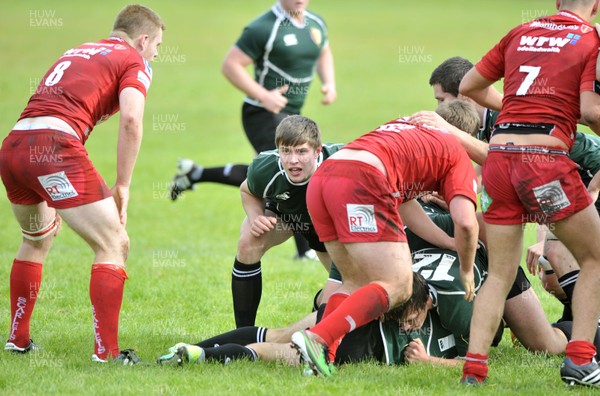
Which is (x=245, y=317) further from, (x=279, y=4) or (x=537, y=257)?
(x=279, y=4)

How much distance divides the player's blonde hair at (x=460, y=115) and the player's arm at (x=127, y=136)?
2.19 metres

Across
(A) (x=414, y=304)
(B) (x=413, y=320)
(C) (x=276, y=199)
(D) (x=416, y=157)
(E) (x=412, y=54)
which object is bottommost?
(E) (x=412, y=54)

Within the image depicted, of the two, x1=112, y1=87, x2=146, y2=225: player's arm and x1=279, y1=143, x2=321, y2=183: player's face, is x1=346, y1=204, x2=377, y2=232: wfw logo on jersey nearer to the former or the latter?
x1=279, y1=143, x2=321, y2=183: player's face

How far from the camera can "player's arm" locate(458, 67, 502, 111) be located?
19.3 ft

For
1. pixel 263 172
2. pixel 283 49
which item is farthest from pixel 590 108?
pixel 283 49

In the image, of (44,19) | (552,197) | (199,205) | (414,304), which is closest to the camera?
(552,197)

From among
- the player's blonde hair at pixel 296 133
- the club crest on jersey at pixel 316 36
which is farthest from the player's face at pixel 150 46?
the club crest on jersey at pixel 316 36

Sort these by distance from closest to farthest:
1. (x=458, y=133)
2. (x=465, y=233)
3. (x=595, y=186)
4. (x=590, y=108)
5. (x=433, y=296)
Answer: (x=590, y=108)
(x=465, y=233)
(x=595, y=186)
(x=433, y=296)
(x=458, y=133)

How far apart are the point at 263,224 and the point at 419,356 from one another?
147 centimetres

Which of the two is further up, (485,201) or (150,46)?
(150,46)

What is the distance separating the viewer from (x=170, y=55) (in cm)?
3216

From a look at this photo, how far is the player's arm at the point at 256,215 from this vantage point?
663cm

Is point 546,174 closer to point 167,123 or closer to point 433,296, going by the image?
point 433,296

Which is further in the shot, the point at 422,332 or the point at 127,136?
the point at 422,332
